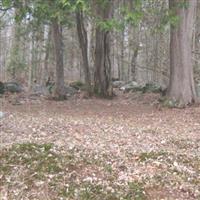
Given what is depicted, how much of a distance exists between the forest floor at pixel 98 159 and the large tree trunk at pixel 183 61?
92.4 inches

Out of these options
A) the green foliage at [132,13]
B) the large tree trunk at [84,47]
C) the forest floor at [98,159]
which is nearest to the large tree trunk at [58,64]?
the large tree trunk at [84,47]

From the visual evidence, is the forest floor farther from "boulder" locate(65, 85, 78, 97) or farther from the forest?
"boulder" locate(65, 85, 78, 97)

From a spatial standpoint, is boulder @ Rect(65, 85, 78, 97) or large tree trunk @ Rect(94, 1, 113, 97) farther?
boulder @ Rect(65, 85, 78, 97)

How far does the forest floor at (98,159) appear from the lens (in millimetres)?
4730

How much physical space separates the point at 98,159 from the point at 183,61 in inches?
260

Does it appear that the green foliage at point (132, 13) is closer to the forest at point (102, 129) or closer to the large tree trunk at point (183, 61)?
the forest at point (102, 129)

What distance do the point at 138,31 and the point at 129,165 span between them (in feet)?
50.2

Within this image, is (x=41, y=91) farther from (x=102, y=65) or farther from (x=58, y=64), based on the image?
(x=102, y=65)

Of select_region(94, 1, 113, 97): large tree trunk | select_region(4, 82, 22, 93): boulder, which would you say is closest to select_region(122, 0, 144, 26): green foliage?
select_region(94, 1, 113, 97): large tree trunk

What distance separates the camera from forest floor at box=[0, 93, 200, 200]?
473 centimetres

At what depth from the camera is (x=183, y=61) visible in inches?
453

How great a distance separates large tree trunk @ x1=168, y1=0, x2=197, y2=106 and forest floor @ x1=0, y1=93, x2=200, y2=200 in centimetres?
235

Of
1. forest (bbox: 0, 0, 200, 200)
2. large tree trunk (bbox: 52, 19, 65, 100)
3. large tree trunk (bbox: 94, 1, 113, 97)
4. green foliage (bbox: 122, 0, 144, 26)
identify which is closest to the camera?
forest (bbox: 0, 0, 200, 200)

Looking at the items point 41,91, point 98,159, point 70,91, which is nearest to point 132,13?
point 98,159
